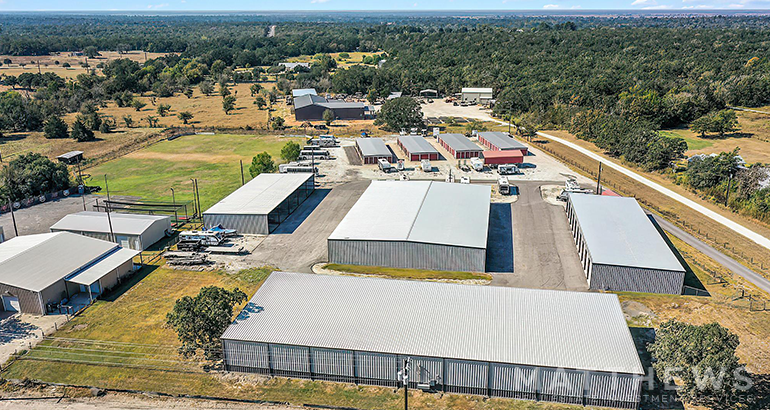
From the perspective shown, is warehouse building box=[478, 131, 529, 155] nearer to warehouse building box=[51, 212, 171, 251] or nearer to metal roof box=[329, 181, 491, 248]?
metal roof box=[329, 181, 491, 248]

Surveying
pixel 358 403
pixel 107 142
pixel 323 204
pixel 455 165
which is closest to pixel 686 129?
pixel 455 165

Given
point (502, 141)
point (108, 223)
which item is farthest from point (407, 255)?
point (502, 141)

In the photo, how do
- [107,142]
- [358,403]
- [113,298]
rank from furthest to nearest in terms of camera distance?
[107,142] < [113,298] < [358,403]

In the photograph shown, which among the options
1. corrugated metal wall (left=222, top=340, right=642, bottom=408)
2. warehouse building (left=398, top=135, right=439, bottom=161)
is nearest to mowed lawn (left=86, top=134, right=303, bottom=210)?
warehouse building (left=398, top=135, right=439, bottom=161)

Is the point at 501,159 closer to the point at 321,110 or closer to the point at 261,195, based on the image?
the point at 261,195

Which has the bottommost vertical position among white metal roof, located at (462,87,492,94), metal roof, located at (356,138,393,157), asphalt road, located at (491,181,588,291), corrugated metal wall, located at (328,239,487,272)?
asphalt road, located at (491,181,588,291)

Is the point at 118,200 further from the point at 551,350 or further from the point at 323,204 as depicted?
the point at 551,350

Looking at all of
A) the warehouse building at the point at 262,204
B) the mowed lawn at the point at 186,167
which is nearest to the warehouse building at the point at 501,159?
the warehouse building at the point at 262,204
